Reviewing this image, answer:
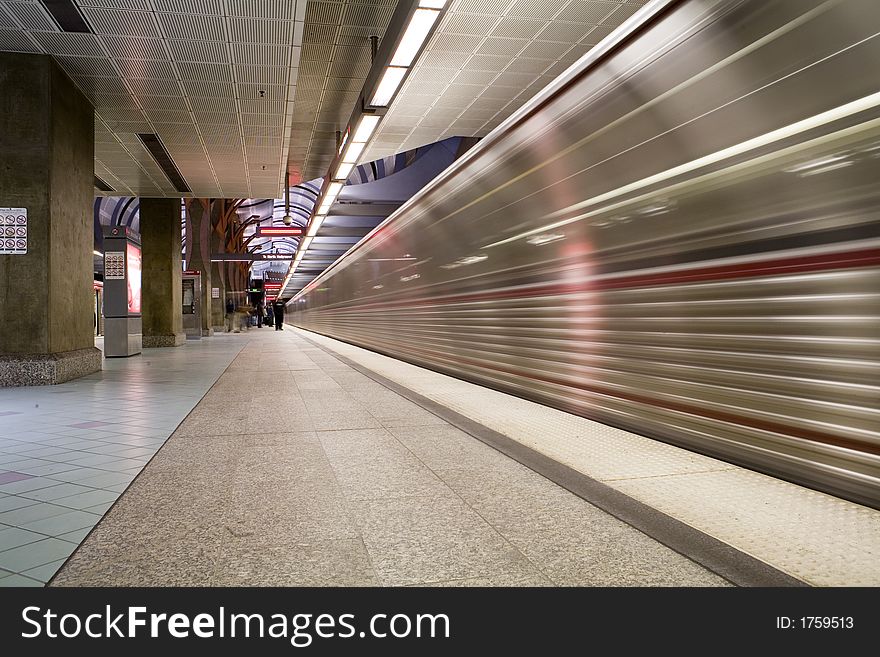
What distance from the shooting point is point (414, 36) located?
6723mm

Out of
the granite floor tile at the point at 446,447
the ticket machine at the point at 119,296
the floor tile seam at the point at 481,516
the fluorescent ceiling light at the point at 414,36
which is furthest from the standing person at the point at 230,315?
the floor tile seam at the point at 481,516

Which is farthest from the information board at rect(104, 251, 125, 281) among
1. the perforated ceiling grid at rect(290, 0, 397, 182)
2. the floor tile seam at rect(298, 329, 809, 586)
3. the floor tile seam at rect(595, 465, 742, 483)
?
the floor tile seam at rect(595, 465, 742, 483)

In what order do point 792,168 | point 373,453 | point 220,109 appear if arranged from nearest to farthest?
point 792,168 < point 373,453 < point 220,109

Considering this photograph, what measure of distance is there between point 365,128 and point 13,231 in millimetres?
5157

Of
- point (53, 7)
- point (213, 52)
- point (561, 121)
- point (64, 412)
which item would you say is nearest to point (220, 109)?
point (213, 52)

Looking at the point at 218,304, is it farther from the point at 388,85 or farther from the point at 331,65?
the point at 388,85

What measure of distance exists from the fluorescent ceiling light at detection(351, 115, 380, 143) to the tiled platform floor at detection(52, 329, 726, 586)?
257 inches

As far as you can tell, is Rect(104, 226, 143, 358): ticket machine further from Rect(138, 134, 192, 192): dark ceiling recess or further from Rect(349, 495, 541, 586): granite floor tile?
Rect(349, 495, 541, 586): granite floor tile

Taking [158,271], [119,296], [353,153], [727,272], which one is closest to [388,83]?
[353,153]

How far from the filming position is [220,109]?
31.8ft

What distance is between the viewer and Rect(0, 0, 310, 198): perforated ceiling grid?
6.84 metres

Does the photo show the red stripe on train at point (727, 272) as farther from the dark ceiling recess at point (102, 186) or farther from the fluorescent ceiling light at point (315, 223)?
the fluorescent ceiling light at point (315, 223)
